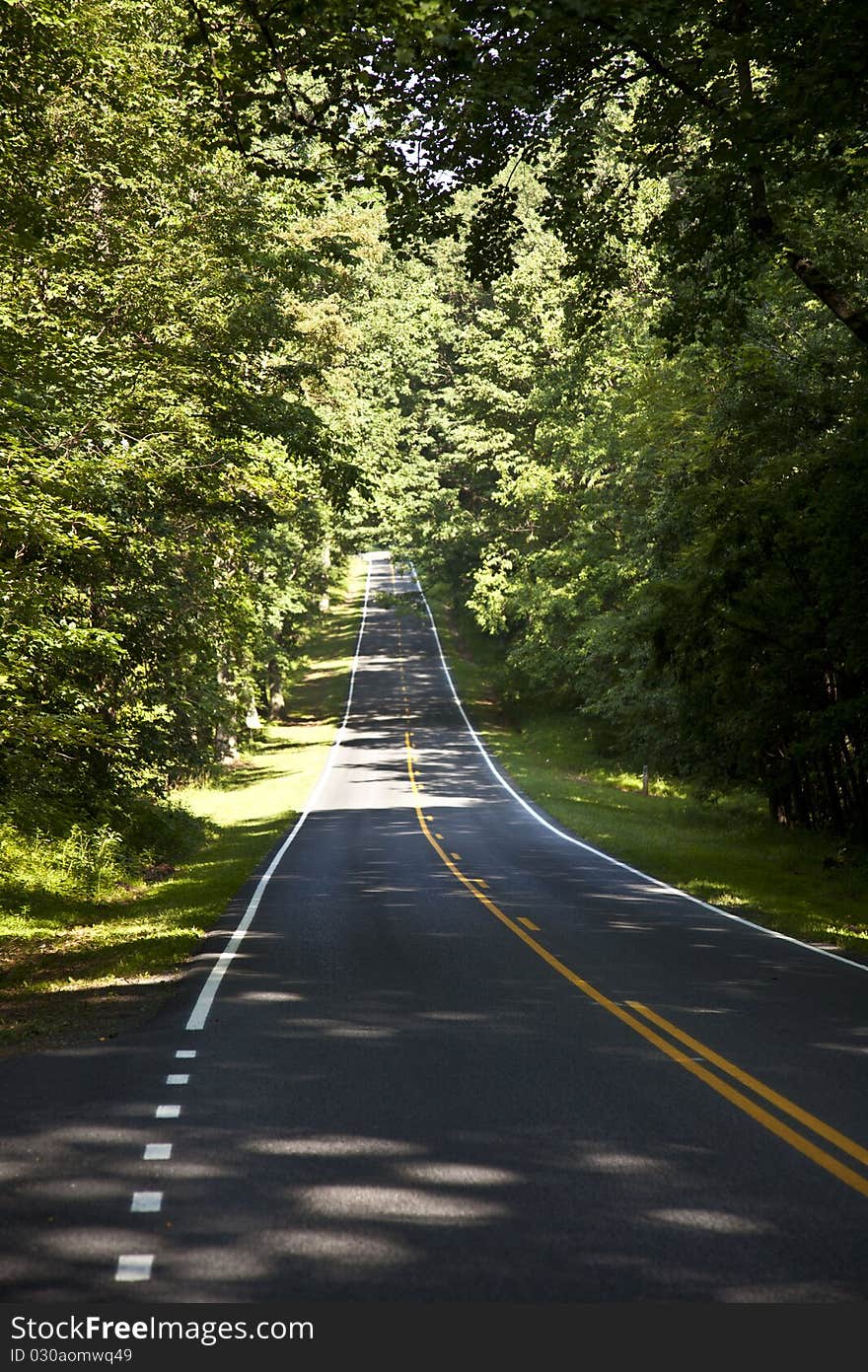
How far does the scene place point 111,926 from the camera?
1638cm

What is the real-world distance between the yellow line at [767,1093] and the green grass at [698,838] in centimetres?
534

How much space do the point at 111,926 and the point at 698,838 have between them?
50.4 ft

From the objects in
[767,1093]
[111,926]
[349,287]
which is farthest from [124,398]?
[349,287]

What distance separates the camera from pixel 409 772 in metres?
41.9

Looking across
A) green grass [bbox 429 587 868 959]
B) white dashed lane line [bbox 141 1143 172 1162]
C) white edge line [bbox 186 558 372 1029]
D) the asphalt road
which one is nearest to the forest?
green grass [bbox 429 587 868 959]

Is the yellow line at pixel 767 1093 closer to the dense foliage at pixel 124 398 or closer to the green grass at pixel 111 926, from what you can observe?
the green grass at pixel 111 926

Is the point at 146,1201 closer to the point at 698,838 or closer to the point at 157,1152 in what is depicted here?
the point at 157,1152

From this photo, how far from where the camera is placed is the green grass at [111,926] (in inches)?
410

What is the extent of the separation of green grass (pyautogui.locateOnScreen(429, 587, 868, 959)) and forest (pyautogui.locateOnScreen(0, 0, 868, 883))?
4.94 feet

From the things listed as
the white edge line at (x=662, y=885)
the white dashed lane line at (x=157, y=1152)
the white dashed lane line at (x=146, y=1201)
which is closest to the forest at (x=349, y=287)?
the white edge line at (x=662, y=885)

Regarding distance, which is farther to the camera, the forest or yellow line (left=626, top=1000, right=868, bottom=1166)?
the forest

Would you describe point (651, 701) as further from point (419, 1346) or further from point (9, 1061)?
point (419, 1346)

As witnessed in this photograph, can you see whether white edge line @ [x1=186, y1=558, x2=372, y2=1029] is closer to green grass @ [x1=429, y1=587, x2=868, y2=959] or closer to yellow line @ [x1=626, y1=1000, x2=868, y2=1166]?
yellow line @ [x1=626, y1=1000, x2=868, y2=1166]

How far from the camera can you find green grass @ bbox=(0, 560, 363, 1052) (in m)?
10.4
